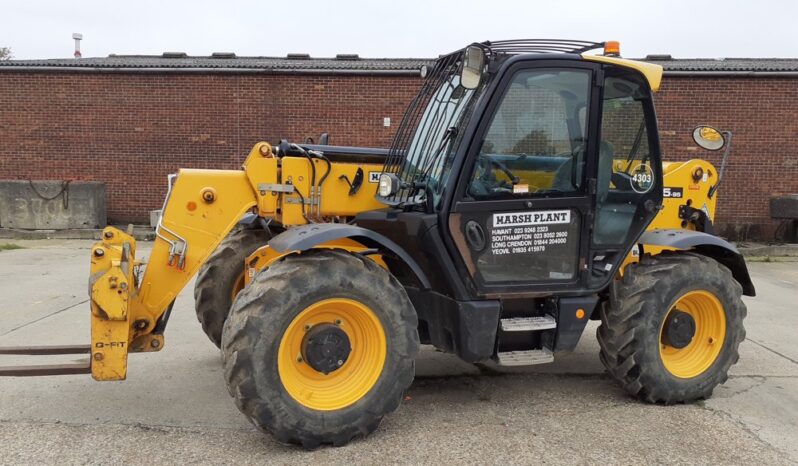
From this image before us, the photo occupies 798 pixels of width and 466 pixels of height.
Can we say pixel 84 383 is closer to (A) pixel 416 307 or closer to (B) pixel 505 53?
(A) pixel 416 307

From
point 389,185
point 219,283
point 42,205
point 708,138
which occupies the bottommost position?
point 42,205

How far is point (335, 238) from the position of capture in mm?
3604

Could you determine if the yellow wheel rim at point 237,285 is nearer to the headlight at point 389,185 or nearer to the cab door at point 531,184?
the headlight at point 389,185

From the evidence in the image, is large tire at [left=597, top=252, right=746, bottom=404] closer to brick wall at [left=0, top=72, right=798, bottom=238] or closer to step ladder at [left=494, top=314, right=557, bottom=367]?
step ladder at [left=494, top=314, right=557, bottom=367]

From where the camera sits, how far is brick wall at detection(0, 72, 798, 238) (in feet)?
49.0

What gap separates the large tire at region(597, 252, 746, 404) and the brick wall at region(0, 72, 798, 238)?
11441 mm

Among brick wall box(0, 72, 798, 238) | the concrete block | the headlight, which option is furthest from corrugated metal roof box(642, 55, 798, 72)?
the concrete block

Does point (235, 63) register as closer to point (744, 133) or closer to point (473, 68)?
point (744, 133)

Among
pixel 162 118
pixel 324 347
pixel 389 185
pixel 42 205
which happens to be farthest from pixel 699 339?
pixel 42 205

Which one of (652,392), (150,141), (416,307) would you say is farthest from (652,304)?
(150,141)

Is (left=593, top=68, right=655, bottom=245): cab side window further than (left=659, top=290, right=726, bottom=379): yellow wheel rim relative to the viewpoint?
No

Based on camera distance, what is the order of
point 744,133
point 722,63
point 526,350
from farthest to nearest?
point 722,63 < point 744,133 < point 526,350

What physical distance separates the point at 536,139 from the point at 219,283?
8.58 feet

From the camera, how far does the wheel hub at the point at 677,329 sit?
14.2 feet
